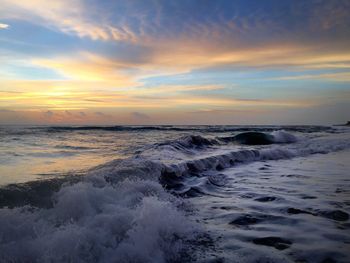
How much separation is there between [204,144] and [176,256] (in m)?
13.2

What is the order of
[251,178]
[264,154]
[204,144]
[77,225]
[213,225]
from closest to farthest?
[77,225] < [213,225] < [251,178] < [264,154] < [204,144]

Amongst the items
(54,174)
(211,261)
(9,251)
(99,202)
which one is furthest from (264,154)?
(9,251)

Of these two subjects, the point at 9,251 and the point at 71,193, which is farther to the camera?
the point at 71,193

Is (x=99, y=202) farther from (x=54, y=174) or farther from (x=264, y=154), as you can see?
(x=264, y=154)

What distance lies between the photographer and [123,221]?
11.9 ft

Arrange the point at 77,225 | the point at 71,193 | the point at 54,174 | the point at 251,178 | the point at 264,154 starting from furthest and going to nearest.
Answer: the point at 264,154 → the point at 251,178 → the point at 54,174 → the point at 71,193 → the point at 77,225

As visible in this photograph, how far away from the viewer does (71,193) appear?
4.34 metres

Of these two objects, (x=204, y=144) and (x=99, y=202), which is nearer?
(x=99, y=202)

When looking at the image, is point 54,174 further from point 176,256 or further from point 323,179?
point 323,179

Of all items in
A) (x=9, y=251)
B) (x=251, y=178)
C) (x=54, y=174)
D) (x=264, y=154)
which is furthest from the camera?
(x=264, y=154)

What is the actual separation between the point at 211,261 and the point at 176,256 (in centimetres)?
32

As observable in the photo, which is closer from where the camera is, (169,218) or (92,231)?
(92,231)

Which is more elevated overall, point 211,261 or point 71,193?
point 71,193

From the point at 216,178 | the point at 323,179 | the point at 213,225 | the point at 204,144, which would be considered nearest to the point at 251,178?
the point at 216,178
